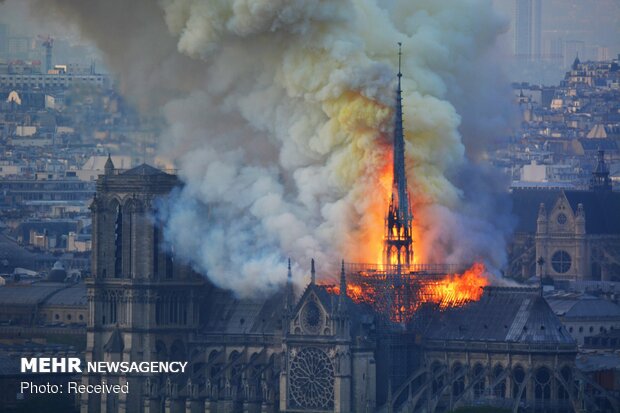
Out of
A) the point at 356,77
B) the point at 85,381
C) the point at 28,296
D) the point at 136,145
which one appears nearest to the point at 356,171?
the point at 356,77

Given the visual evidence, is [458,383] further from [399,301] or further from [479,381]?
[399,301]

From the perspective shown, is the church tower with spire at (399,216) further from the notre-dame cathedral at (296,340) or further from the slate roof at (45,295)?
the slate roof at (45,295)

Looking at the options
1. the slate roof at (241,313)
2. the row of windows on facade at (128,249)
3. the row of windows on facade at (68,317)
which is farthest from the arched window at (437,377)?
the row of windows on facade at (68,317)

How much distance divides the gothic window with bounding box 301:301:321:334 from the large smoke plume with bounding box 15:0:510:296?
3438mm

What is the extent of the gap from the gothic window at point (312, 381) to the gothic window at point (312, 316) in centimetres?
79

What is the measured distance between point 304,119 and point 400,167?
16.4 feet

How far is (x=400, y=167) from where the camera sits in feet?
494

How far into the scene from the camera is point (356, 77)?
→ 497 ft

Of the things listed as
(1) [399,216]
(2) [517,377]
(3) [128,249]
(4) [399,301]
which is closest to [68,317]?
(3) [128,249]

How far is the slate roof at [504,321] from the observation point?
14738 cm

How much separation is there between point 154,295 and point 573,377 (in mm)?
21181

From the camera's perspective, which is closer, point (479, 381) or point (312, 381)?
point (479, 381)

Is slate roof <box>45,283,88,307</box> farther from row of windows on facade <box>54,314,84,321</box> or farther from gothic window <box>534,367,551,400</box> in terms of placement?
gothic window <box>534,367,551,400</box>

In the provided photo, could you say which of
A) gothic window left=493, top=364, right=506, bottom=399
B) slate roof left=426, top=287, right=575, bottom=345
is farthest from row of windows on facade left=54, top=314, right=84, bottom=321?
gothic window left=493, top=364, right=506, bottom=399
